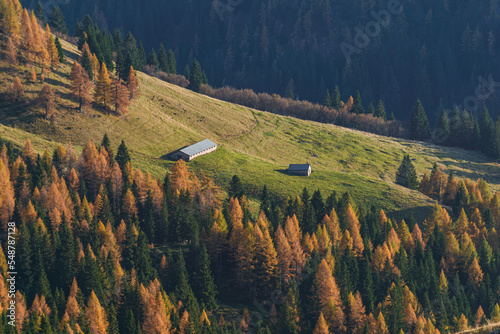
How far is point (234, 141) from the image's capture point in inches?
6580

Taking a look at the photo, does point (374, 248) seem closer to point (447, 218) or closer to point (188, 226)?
point (447, 218)

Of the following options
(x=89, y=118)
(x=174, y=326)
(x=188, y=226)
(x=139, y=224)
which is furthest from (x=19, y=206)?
(x=89, y=118)

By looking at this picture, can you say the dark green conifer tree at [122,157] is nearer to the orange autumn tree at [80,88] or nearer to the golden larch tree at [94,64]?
→ the orange autumn tree at [80,88]

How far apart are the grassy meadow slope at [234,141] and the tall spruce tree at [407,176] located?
3406 mm

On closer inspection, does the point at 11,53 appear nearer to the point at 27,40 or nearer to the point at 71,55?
the point at 27,40

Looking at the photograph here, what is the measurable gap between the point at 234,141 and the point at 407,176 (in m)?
48.9

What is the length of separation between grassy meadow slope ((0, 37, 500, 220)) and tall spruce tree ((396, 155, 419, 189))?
3406 millimetres

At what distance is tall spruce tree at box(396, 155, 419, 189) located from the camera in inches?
6417

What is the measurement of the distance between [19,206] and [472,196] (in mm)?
105477

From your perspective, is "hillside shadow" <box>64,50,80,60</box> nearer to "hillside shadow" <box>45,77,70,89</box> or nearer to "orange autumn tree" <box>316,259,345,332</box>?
"hillside shadow" <box>45,77,70,89</box>

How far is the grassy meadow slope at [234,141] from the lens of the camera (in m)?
141

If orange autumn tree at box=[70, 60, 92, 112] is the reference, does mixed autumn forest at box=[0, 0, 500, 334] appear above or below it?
below

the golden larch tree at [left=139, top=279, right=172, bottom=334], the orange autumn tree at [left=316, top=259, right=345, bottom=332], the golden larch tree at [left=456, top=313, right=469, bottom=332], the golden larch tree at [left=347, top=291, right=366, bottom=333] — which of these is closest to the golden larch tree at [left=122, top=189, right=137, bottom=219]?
the golden larch tree at [left=139, top=279, right=172, bottom=334]

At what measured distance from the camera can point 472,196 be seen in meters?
148
